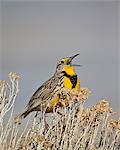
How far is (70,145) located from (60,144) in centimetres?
17

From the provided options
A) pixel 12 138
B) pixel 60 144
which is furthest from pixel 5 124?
pixel 60 144

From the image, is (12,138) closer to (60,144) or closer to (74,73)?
(60,144)

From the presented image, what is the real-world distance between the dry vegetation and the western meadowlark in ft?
0.41

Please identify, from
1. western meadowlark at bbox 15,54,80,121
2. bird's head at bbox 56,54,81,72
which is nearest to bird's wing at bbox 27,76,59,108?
western meadowlark at bbox 15,54,80,121

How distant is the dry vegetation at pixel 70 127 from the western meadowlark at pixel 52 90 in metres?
0.13

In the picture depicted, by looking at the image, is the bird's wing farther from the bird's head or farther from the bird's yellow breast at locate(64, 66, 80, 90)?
the bird's head

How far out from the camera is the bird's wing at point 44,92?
9.02 ft

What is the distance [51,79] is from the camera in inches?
112

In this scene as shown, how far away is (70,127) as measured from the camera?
2375 mm

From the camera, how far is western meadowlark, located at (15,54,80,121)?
105 inches

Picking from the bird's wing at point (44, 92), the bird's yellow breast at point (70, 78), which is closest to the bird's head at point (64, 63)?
the bird's yellow breast at point (70, 78)

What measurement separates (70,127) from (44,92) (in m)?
0.46

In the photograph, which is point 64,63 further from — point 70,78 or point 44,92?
point 44,92

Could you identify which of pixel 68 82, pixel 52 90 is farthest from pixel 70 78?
pixel 52 90
